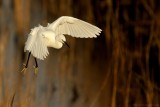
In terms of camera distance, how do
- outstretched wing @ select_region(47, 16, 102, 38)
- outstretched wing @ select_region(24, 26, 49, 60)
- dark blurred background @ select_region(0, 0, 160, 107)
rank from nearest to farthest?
outstretched wing @ select_region(24, 26, 49, 60)
outstretched wing @ select_region(47, 16, 102, 38)
dark blurred background @ select_region(0, 0, 160, 107)

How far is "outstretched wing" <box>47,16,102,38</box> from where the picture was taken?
8.98 feet

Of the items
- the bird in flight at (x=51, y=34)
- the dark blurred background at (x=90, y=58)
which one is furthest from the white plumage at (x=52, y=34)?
the dark blurred background at (x=90, y=58)

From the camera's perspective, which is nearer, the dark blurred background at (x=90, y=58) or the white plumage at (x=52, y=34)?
the white plumage at (x=52, y=34)

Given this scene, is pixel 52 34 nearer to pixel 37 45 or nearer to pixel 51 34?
pixel 51 34

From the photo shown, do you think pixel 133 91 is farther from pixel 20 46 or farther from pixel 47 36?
pixel 47 36

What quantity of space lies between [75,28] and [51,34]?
395 mm

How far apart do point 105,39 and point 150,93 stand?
1.88 metres

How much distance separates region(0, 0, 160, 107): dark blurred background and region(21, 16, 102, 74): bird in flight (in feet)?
1.10

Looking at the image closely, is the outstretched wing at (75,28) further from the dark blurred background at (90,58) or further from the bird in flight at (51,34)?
the dark blurred background at (90,58)

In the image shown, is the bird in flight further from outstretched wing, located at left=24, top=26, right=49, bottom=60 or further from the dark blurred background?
the dark blurred background

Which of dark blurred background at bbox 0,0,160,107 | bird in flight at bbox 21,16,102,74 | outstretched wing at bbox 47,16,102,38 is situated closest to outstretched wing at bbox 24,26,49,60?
bird in flight at bbox 21,16,102,74

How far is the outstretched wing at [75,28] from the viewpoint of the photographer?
2736mm

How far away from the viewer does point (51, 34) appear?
2.46m

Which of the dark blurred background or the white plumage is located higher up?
the white plumage
